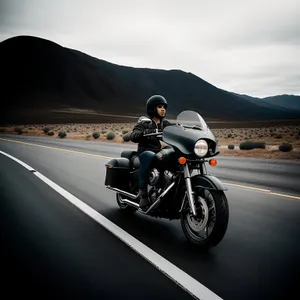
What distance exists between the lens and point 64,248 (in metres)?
4.47

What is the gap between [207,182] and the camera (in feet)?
14.2

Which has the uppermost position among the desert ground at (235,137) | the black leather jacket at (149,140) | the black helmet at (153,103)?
the black helmet at (153,103)

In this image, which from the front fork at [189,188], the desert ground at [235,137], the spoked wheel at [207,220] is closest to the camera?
the spoked wheel at [207,220]

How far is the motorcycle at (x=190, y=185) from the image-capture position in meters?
4.24

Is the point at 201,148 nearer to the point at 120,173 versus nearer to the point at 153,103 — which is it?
the point at 153,103

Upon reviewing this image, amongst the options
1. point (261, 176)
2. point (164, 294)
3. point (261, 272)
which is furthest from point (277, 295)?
point (261, 176)

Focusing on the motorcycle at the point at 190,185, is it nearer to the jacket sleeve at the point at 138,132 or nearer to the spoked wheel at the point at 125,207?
the jacket sleeve at the point at 138,132

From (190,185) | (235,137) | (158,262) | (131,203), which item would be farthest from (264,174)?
(235,137)

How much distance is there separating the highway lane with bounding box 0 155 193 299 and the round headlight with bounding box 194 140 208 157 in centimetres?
142

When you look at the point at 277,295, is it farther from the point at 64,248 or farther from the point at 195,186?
the point at 64,248

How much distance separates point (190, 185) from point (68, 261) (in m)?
1.69

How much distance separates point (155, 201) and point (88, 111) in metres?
179

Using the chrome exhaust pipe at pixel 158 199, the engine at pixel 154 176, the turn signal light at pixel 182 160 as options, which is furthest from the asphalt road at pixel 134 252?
the turn signal light at pixel 182 160

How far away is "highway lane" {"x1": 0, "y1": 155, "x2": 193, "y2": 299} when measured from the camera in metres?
3.35
